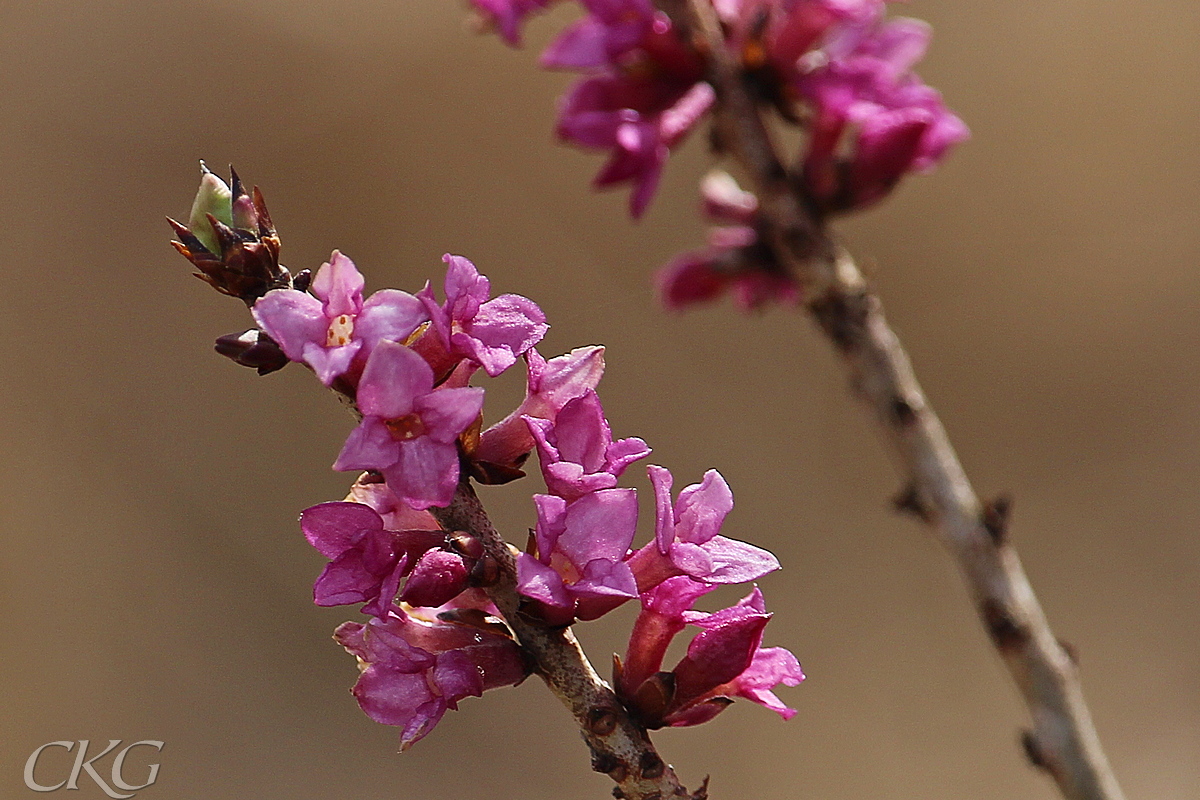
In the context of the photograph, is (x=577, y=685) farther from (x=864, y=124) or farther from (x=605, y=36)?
(x=864, y=124)

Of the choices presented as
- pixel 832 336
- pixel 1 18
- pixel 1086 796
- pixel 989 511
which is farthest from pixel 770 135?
pixel 1 18

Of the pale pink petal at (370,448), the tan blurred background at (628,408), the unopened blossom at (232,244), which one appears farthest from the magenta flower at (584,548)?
the tan blurred background at (628,408)

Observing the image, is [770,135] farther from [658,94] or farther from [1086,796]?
[1086,796]

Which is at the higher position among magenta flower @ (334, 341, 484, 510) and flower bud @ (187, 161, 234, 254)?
flower bud @ (187, 161, 234, 254)

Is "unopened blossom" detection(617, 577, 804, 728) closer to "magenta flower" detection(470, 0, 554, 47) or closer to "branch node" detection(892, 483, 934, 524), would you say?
"branch node" detection(892, 483, 934, 524)

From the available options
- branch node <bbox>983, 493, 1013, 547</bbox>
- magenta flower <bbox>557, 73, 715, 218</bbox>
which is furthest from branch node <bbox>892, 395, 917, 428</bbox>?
magenta flower <bbox>557, 73, 715, 218</bbox>

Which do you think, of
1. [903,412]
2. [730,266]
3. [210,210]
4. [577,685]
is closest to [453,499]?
[577,685]
